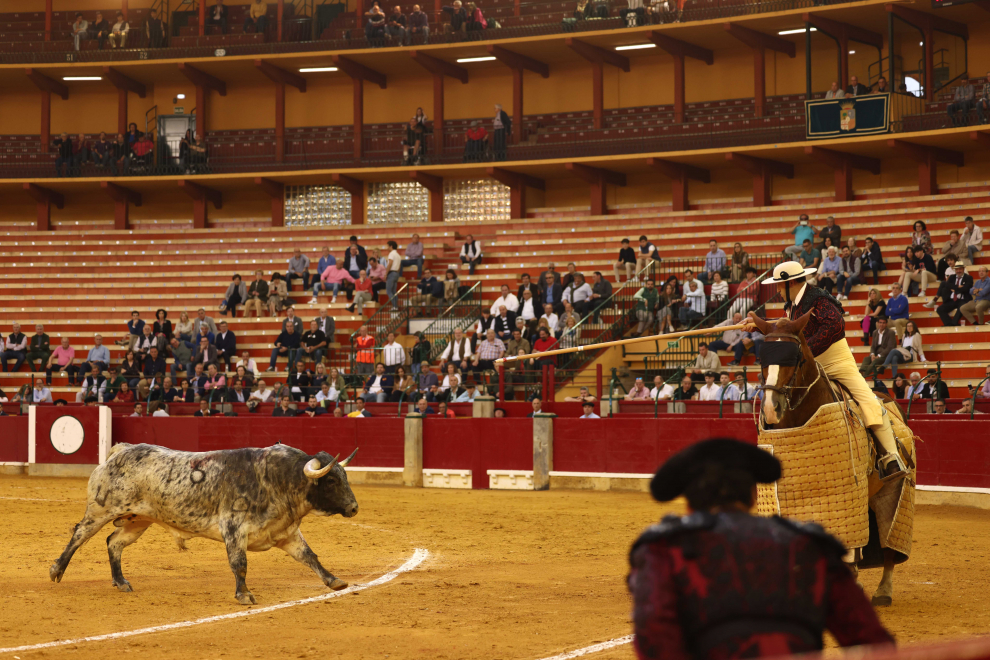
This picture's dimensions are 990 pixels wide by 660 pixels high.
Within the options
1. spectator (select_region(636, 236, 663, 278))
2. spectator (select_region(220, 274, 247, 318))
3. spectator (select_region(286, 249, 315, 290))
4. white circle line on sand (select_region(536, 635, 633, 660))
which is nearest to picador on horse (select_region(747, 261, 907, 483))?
white circle line on sand (select_region(536, 635, 633, 660))

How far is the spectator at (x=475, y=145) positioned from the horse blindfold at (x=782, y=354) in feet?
72.7

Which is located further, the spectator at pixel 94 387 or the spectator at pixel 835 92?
the spectator at pixel 835 92

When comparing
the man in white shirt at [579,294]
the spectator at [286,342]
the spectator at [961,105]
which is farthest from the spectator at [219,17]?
the spectator at [961,105]

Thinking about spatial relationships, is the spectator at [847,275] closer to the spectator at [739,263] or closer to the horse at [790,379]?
the spectator at [739,263]

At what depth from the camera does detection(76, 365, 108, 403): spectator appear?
20625mm

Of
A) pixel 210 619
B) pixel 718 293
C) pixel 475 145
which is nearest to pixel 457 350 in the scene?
pixel 718 293

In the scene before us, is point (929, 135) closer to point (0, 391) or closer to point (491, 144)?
point (491, 144)

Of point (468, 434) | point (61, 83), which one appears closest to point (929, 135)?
point (468, 434)

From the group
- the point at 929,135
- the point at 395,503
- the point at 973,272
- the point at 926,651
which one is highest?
the point at 929,135

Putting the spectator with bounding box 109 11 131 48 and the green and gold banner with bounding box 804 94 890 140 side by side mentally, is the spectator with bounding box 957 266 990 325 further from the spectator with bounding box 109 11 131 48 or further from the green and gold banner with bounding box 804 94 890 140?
the spectator with bounding box 109 11 131 48

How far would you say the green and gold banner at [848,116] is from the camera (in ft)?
77.8

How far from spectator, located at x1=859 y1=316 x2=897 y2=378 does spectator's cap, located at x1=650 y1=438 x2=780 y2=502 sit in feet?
45.5

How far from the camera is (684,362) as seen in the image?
1884cm

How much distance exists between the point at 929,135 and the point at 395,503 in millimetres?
14927
